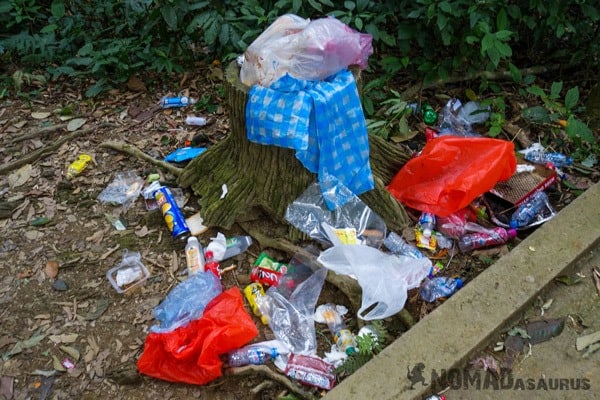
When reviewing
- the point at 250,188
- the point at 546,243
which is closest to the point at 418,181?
the point at 546,243

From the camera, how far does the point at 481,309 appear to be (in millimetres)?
2596

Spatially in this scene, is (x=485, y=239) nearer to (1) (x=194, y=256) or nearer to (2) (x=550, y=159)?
(2) (x=550, y=159)

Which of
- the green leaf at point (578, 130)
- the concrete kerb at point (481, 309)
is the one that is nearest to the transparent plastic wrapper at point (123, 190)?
the concrete kerb at point (481, 309)

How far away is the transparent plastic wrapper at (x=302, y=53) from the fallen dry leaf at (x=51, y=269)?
1566mm

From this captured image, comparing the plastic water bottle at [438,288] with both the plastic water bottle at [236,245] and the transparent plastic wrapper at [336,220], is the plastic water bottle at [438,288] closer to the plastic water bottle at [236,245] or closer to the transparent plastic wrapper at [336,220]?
the transparent plastic wrapper at [336,220]

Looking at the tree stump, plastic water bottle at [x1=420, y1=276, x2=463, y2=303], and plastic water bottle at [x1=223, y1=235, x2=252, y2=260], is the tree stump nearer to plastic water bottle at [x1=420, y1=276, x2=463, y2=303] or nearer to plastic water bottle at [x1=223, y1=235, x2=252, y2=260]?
plastic water bottle at [x1=223, y1=235, x2=252, y2=260]

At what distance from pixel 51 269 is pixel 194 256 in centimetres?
85

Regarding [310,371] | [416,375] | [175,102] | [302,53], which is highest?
[302,53]

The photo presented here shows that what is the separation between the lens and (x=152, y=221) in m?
3.29

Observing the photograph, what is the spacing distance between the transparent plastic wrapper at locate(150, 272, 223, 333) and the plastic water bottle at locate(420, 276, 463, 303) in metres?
1.12

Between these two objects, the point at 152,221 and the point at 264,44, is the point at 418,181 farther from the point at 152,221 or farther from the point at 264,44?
the point at 152,221

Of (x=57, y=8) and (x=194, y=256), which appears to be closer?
(x=194, y=256)

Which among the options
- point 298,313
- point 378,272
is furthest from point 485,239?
point 298,313

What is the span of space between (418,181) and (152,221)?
1737 millimetres
